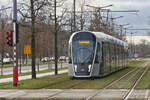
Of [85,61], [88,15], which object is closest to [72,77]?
[85,61]

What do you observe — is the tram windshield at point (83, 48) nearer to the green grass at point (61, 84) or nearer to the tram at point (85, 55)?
the tram at point (85, 55)

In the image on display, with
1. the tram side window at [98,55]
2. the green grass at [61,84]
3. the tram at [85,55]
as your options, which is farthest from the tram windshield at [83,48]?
the green grass at [61,84]

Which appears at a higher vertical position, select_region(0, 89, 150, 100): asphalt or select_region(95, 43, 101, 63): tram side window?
select_region(95, 43, 101, 63): tram side window

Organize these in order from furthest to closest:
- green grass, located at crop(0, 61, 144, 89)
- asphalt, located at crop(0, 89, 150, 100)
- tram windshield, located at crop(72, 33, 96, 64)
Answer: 1. tram windshield, located at crop(72, 33, 96, 64)
2. green grass, located at crop(0, 61, 144, 89)
3. asphalt, located at crop(0, 89, 150, 100)

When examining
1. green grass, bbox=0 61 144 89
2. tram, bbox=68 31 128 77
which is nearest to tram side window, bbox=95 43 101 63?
tram, bbox=68 31 128 77

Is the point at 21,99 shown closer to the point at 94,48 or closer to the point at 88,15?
the point at 94,48

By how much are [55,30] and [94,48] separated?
22.5ft

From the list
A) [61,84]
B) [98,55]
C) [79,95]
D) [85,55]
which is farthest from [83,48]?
[79,95]

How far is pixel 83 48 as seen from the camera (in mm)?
26609

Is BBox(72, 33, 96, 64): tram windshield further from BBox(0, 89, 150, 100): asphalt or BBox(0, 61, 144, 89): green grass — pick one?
BBox(0, 89, 150, 100): asphalt

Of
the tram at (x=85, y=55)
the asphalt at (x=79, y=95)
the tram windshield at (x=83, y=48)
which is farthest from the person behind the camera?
the tram windshield at (x=83, y=48)

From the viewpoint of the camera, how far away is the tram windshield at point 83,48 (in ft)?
86.8

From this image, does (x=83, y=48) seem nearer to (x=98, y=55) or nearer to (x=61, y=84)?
(x=98, y=55)

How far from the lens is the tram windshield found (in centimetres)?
2647
